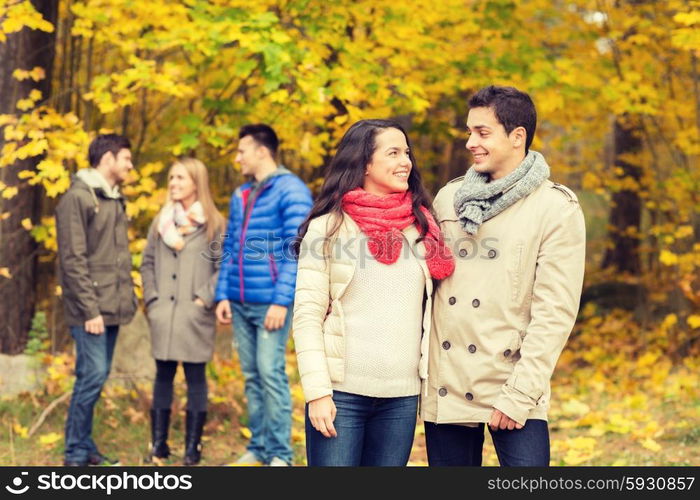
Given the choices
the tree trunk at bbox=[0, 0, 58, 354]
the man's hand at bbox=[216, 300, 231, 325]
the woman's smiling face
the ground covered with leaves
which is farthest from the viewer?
the tree trunk at bbox=[0, 0, 58, 354]

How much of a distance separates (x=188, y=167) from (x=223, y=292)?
2.99ft

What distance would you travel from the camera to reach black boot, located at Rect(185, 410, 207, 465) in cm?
600

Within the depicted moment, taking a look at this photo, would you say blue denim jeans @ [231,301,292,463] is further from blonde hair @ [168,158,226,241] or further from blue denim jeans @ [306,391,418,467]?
blue denim jeans @ [306,391,418,467]

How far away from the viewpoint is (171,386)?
612 cm

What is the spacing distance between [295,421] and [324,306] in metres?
4.23

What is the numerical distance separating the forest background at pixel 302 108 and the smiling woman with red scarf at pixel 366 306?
3.04 m

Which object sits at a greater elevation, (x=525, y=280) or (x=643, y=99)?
(x=643, y=99)

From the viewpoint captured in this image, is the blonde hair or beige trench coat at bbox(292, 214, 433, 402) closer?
beige trench coat at bbox(292, 214, 433, 402)

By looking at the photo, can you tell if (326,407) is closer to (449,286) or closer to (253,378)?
(449,286)

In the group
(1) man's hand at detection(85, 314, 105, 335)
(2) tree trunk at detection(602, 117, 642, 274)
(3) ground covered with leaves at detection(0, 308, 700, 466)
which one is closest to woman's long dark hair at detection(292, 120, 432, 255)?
(1) man's hand at detection(85, 314, 105, 335)

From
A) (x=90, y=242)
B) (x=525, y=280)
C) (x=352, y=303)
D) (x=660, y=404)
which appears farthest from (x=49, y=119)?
(x=660, y=404)

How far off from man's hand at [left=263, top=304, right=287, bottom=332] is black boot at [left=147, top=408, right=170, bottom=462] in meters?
1.03

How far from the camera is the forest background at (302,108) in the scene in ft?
21.2

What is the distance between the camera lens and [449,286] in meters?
3.31
